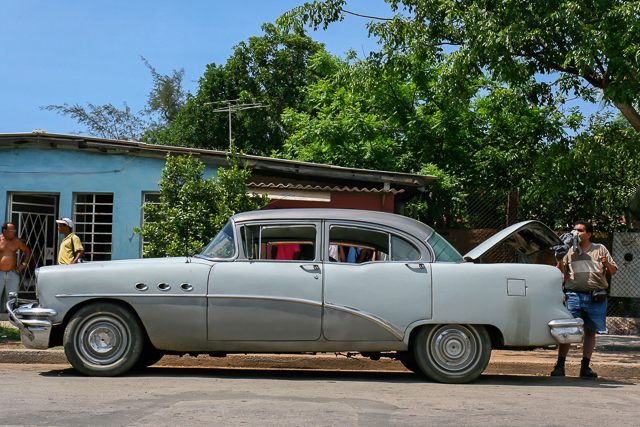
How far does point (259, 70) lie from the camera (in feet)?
98.7

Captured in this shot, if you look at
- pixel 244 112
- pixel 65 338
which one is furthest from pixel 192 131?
pixel 65 338

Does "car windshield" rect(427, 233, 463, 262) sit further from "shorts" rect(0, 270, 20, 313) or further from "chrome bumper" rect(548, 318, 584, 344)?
"shorts" rect(0, 270, 20, 313)

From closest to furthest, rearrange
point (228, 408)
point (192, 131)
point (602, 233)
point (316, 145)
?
point (228, 408) < point (602, 233) < point (316, 145) < point (192, 131)

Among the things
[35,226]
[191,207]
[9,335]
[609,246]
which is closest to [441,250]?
[191,207]

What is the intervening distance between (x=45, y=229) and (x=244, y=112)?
17.0 meters

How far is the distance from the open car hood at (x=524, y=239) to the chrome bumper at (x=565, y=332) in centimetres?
95

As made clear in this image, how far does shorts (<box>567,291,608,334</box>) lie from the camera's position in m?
6.66

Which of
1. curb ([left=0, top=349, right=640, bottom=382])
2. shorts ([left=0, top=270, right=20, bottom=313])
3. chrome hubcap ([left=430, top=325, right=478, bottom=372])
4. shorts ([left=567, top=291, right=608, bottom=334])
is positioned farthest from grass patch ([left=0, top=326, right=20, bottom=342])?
shorts ([left=567, top=291, right=608, bottom=334])

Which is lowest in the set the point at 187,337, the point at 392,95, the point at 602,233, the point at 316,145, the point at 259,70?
the point at 187,337

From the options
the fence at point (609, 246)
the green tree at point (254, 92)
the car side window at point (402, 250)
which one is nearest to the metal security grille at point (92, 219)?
the fence at point (609, 246)

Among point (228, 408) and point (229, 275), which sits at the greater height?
point (229, 275)

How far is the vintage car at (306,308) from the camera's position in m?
5.73

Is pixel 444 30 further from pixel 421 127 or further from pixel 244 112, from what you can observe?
pixel 244 112

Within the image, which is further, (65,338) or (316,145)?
(316,145)
